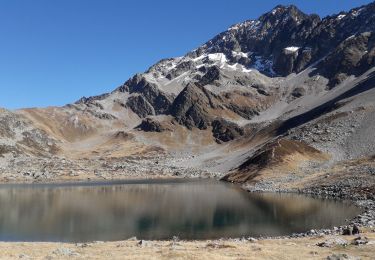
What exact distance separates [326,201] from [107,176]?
123 meters

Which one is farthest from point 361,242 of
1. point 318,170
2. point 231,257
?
point 318,170

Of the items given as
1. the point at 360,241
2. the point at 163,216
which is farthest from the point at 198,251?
the point at 163,216

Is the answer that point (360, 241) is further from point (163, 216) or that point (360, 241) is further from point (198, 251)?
point (163, 216)

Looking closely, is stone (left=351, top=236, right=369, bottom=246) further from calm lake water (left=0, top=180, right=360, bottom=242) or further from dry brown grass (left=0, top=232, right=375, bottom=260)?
calm lake water (left=0, top=180, right=360, bottom=242)

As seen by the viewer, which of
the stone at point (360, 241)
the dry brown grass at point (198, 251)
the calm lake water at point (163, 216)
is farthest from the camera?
the calm lake water at point (163, 216)

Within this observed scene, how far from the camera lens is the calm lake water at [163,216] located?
6253 cm

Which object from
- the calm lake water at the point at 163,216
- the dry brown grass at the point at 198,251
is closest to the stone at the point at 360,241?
the dry brown grass at the point at 198,251

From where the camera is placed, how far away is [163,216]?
260 feet

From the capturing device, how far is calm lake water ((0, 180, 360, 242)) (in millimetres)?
62528

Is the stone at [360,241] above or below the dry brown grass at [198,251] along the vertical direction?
above

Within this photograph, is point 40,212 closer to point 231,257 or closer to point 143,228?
point 143,228

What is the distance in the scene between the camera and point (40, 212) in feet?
288

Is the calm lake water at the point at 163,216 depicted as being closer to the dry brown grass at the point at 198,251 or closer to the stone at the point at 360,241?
the dry brown grass at the point at 198,251

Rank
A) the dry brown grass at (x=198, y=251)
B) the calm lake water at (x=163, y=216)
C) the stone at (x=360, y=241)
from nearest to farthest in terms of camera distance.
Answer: the dry brown grass at (x=198, y=251), the stone at (x=360, y=241), the calm lake water at (x=163, y=216)
